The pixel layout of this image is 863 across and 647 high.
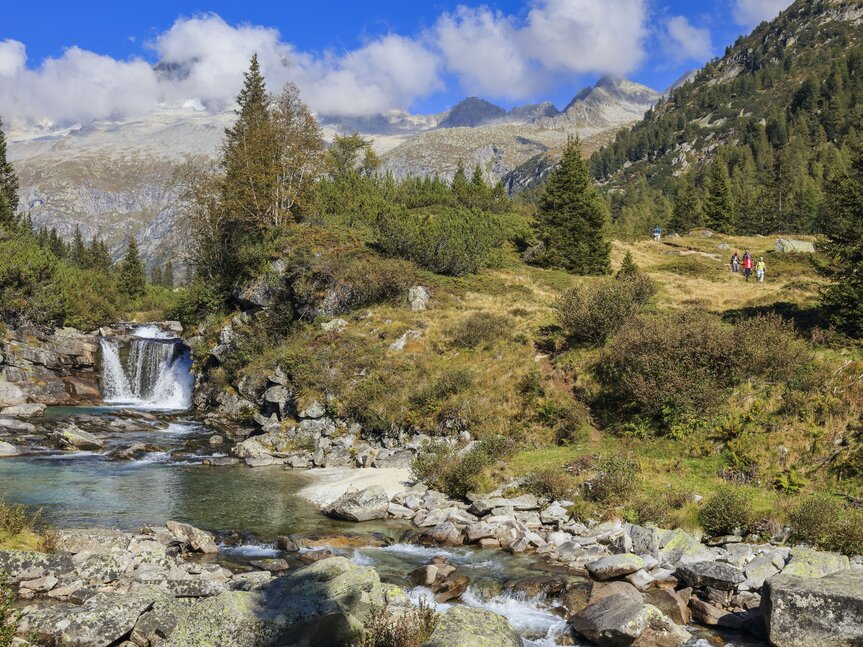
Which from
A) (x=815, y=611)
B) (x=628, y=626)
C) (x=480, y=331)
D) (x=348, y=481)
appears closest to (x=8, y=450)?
(x=348, y=481)

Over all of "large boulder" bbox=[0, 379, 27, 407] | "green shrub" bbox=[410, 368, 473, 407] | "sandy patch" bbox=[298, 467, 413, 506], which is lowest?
"sandy patch" bbox=[298, 467, 413, 506]

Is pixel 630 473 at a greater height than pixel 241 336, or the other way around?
pixel 241 336

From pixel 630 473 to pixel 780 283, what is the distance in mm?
36554

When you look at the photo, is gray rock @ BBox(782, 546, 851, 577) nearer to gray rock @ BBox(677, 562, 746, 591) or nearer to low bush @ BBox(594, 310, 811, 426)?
gray rock @ BBox(677, 562, 746, 591)

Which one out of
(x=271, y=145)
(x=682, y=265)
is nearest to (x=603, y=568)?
(x=271, y=145)

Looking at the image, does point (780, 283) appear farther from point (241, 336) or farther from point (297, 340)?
point (241, 336)

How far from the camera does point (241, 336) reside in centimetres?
4175

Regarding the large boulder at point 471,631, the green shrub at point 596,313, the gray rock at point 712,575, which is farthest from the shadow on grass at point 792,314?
the large boulder at point 471,631

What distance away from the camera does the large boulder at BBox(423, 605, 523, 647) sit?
766 cm

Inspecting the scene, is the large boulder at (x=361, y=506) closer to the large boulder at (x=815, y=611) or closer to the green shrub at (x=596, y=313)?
the large boulder at (x=815, y=611)

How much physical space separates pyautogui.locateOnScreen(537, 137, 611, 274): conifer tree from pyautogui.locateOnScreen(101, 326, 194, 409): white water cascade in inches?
1344

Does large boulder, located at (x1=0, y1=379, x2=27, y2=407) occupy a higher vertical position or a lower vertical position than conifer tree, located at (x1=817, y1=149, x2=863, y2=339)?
lower

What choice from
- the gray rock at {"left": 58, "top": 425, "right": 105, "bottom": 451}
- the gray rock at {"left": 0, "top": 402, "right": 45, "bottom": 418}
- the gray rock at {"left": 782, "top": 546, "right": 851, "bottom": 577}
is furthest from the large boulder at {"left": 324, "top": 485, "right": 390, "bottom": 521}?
the gray rock at {"left": 0, "top": 402, "right": 45, "bottom": 418}

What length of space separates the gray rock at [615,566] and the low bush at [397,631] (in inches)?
206
